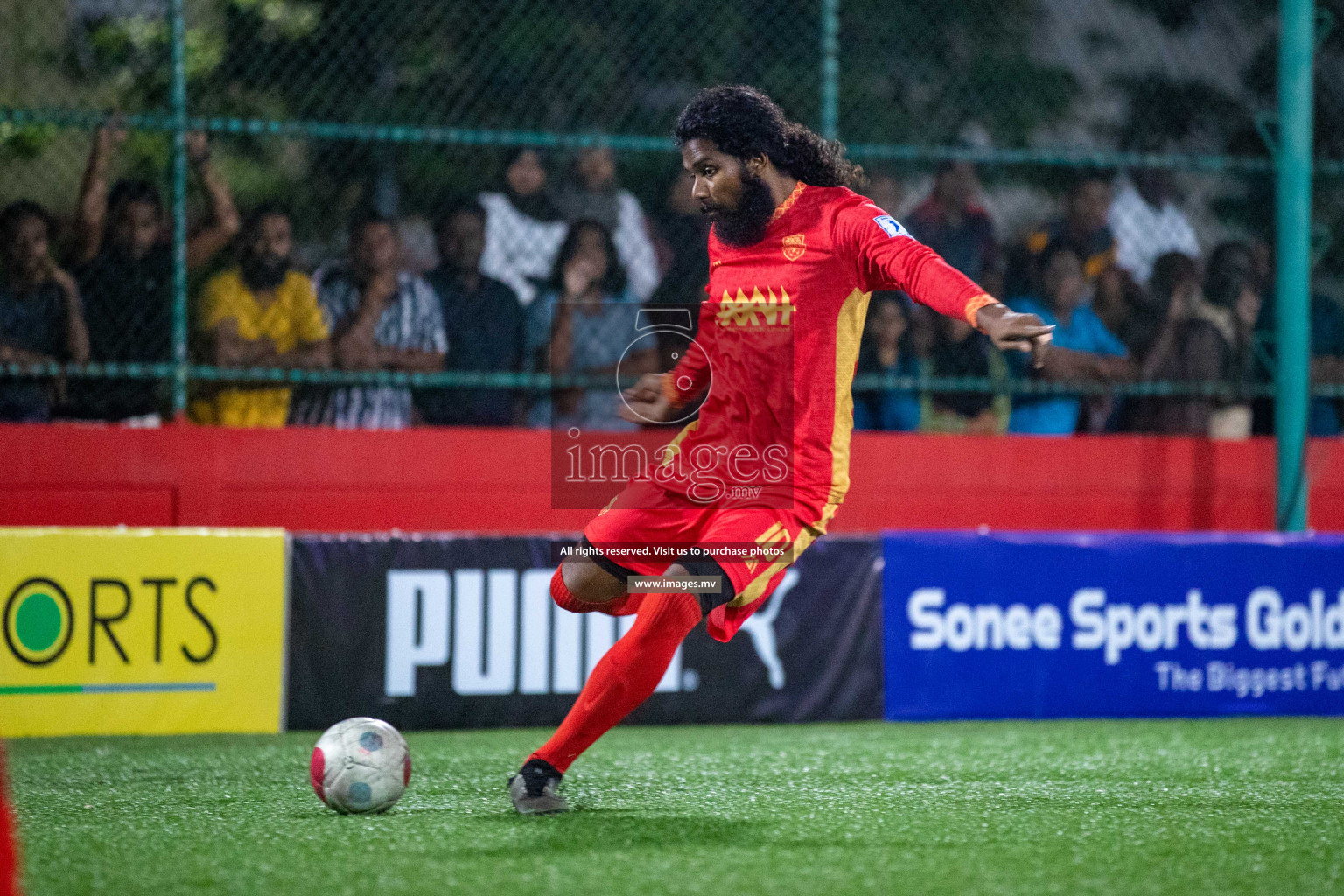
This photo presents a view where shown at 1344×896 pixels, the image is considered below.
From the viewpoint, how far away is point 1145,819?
429 cm

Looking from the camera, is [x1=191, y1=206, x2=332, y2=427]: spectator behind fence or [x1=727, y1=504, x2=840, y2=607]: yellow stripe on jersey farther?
[x1=191, y1=206, x2=332, y2=427]: spectator behind fence

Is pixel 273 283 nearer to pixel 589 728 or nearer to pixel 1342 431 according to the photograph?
pixel 589 728

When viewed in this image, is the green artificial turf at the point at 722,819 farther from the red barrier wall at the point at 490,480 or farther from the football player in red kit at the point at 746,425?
the red barrier wall at the point at 490,480

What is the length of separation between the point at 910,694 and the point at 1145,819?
269cm

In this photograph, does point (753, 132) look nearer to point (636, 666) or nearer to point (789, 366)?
point (789, 366)

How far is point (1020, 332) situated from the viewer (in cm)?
362

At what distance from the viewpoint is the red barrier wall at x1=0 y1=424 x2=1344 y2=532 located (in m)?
6.83

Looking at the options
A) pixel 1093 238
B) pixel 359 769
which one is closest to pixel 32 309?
pixel 359 769

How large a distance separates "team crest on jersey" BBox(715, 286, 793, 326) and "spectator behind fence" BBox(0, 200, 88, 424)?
3.60 metres

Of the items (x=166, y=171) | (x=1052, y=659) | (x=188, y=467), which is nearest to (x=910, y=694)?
(x=1052, y=659)

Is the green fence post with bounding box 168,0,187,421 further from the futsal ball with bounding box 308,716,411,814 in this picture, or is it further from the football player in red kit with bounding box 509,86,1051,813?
the football player in red kit with bounding box 509,86,1051,813

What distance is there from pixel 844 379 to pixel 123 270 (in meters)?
3.87

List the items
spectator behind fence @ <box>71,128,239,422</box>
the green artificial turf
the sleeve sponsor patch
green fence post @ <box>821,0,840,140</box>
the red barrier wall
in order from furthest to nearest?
green fence post @ <box>821,0,840,140</box> < the red barrier wall < spectator behind fence @ <box>71,128,239,422</box> < the sleeve sponsor patch < the green artificial turf

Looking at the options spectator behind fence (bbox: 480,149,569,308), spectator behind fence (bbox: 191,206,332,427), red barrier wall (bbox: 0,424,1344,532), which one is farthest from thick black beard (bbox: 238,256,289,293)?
spectator behind fence (bbox: 480,149,569,308)
